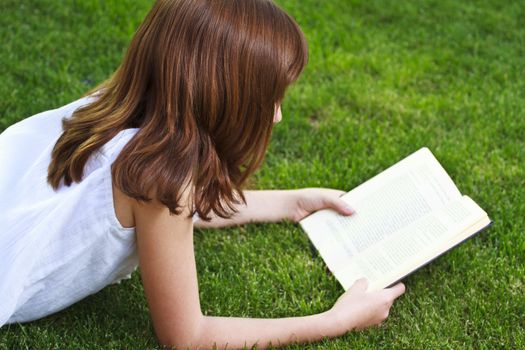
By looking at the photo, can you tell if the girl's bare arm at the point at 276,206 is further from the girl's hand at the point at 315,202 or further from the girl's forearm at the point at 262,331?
the girl's forearm at the point at 262,331

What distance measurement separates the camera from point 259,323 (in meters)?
1.94

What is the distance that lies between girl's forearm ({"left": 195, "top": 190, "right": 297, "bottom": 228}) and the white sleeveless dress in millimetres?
573

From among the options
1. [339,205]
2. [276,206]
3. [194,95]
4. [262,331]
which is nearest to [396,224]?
[339,205]

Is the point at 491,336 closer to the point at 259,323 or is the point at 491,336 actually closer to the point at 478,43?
the point at 259,323

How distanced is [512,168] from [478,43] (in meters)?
1.30

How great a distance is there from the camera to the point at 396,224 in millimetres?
2254

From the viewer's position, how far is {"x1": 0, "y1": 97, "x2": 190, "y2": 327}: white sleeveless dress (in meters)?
1.68

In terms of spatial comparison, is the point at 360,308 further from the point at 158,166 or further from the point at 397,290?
the point at 158,166

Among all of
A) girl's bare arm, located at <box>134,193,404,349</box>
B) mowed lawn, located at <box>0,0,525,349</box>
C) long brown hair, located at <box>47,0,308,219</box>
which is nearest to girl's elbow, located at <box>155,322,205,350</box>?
girl's bare arm, located at <box>134,193,404,349</box>

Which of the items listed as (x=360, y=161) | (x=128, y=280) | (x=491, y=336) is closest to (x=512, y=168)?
(x=360, y=161)

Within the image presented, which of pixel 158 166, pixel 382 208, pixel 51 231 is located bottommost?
pixel 382 208

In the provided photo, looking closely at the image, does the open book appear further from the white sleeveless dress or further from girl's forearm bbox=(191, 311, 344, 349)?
the white sleeveless dress

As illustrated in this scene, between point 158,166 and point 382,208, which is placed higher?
point 158,166

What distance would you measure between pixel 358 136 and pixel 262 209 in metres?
0.76
